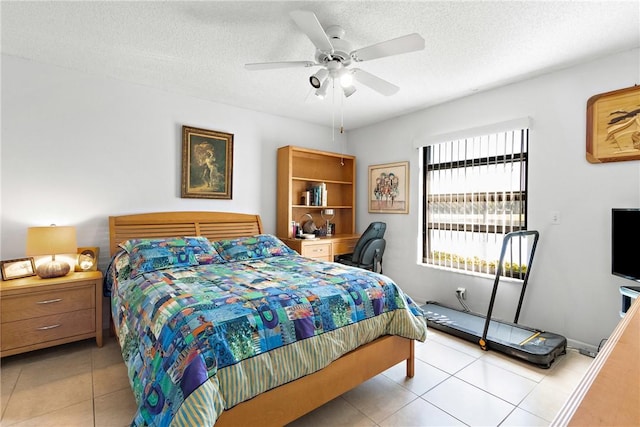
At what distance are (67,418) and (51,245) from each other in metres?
1.38

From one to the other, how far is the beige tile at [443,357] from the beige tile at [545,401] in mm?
480

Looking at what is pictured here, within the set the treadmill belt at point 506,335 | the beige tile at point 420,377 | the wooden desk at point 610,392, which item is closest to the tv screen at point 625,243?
the treadmill belt at point 506,335

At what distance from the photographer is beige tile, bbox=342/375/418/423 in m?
1.88

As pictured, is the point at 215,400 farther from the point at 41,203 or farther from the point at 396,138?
the point at 396,138

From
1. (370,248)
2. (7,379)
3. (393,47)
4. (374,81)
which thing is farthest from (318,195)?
(7,379)

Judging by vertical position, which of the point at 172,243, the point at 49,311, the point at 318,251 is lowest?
the point at 49,311

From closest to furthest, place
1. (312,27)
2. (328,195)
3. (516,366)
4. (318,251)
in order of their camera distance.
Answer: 1. (312,27)
2. (516,366)
3. (318,251)
4. (328,195)

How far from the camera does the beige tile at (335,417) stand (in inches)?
70.0

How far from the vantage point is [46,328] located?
2.44 metres

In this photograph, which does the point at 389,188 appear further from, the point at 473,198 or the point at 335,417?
the point at 335,417

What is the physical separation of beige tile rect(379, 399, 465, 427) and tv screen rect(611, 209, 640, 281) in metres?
1.73

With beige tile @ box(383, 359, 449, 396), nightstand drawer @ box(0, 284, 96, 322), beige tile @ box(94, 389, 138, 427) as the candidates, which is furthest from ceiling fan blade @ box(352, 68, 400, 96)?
nightstand drawer @ box(0, 284, 96, 322)

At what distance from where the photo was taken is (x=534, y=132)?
117 inches

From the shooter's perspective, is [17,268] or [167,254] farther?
[167,254]
